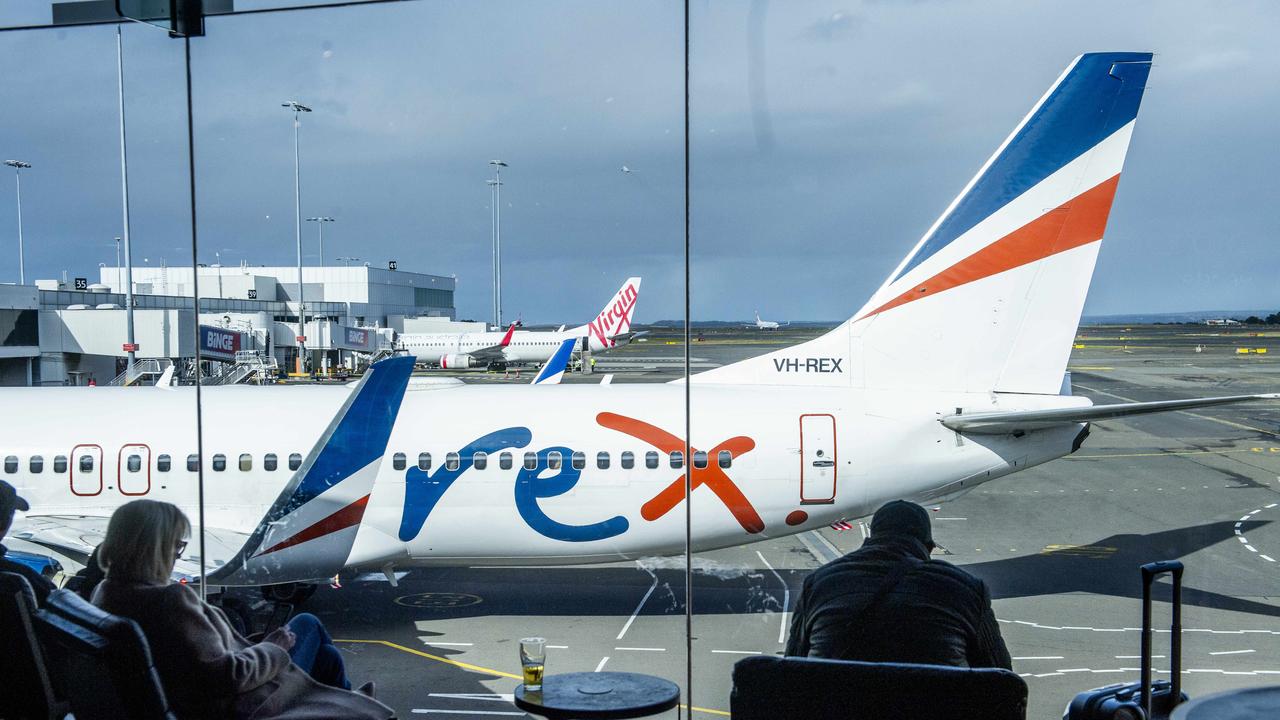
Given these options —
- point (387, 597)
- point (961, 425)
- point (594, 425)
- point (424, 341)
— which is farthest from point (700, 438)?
point (424, 341)

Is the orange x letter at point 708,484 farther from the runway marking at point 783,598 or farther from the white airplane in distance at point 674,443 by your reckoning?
the runway marking at point 783,598

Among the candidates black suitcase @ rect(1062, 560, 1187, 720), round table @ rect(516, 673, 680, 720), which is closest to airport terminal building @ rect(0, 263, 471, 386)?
round table @ rect(516, 673, 680, 720)

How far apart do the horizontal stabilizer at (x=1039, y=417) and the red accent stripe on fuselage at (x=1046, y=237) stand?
1.48m

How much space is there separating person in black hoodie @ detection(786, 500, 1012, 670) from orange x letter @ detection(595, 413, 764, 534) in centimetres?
696

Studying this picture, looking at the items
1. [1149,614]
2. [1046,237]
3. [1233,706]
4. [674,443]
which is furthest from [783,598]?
[1233,706]

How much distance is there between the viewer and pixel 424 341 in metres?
46.7

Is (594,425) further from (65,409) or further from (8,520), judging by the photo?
(8,520)

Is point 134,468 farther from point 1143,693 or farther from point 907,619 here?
point 1143,693

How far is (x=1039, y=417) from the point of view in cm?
1062

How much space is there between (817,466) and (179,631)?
7.90 meters

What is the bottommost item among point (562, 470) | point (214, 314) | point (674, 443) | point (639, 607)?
point (639, 607)

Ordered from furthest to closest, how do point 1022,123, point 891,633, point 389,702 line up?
point 1022,123
point 389,702
point 891,633

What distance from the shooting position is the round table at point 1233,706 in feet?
11.5

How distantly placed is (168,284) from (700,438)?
5.46 meters
